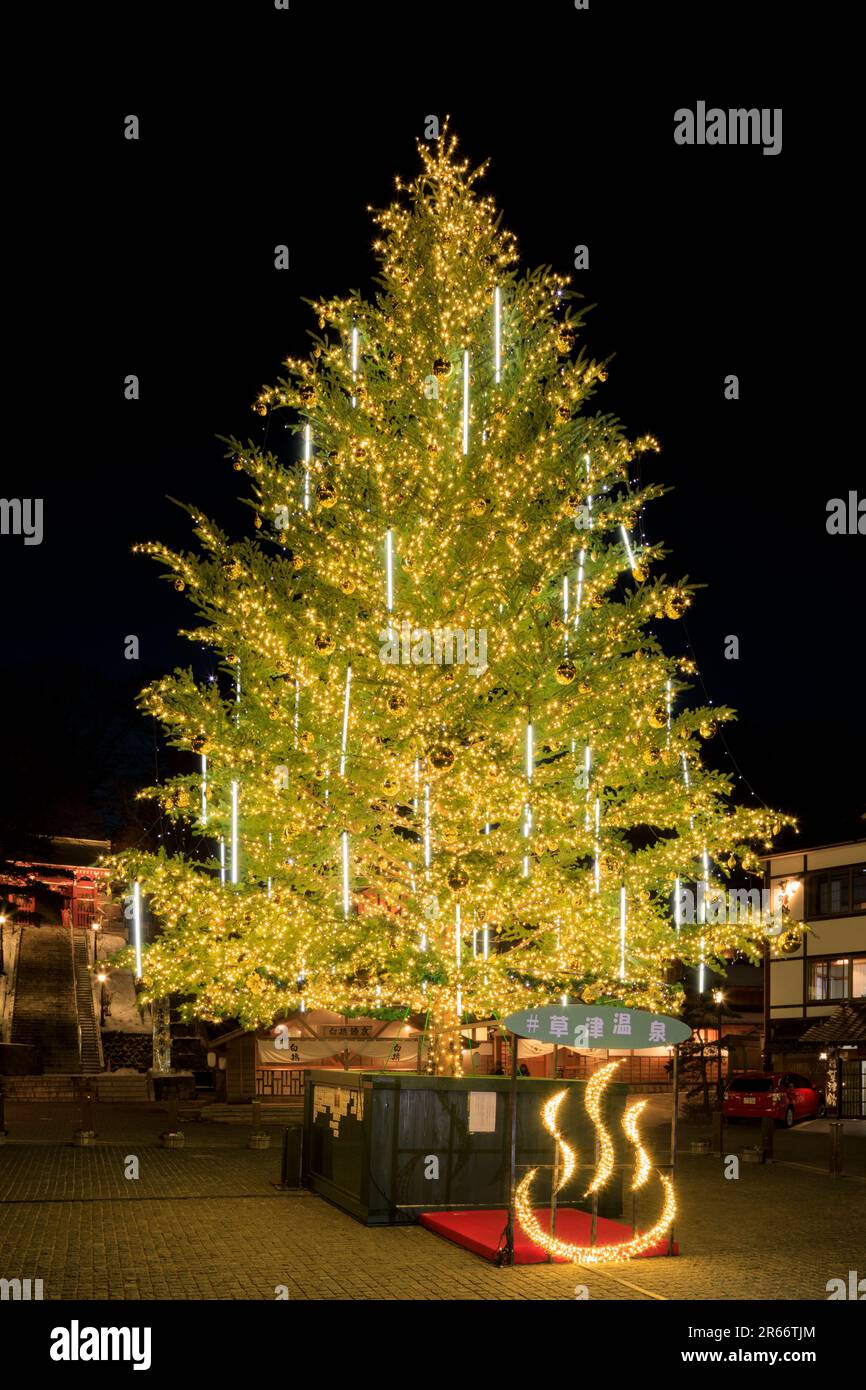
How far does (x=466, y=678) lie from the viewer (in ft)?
50.4

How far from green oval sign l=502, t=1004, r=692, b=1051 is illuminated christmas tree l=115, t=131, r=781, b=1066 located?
3682 millimetres

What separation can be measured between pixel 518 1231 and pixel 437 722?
5890 mm

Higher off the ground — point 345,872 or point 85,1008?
point 345,872

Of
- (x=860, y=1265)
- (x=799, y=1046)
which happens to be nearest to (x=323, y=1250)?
(x=860, y=1265)

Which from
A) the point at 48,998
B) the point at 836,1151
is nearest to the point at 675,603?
the point at 836,1151

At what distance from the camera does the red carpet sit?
11.0 meters

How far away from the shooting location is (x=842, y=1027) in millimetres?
32531

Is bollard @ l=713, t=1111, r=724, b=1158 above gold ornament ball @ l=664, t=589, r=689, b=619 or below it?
below

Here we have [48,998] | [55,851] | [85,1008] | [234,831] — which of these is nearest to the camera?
[234,831]

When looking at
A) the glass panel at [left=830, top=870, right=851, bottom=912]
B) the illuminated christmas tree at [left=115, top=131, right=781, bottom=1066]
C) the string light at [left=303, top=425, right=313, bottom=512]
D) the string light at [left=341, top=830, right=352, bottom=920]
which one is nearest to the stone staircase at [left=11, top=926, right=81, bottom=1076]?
the glass panel at [left=830, top=870, right=851, bottom=912]

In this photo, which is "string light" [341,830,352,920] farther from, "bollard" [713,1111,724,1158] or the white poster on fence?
"bollard" [713,1111,724,1158]

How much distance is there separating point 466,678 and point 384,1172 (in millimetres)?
5915

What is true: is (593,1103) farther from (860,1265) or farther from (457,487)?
(457,487)

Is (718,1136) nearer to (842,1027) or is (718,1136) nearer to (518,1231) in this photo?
(842,1027)
